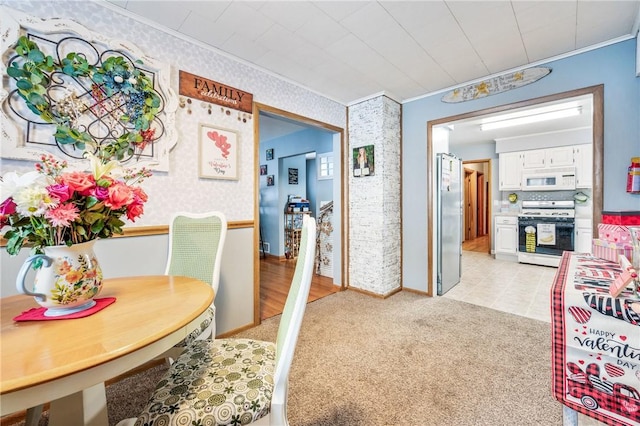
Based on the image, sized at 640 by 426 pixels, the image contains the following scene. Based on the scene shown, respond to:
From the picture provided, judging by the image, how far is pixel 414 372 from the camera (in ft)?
6.01

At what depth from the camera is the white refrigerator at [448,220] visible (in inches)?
131

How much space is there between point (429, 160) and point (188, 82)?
9.10 ft

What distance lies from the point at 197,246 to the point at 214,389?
1037 mm

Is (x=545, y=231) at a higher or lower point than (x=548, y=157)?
lower

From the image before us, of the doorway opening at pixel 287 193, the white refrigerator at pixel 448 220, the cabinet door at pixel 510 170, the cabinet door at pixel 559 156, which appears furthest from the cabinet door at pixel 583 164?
the doorway opening at pixel 287 193

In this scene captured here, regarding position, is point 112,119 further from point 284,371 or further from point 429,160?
point 429,160

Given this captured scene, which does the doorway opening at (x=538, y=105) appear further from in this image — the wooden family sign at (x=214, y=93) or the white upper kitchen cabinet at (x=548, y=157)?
the white upper kitchen cabinet at (x=548, y=157)

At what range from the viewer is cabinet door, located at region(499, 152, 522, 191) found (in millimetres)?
5395

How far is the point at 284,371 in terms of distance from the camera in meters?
0.90

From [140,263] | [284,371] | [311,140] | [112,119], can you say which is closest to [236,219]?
[140,263]

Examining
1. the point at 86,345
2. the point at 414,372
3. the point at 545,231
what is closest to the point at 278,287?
the point at 414,372

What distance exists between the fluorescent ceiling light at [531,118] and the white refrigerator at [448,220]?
4.17ft

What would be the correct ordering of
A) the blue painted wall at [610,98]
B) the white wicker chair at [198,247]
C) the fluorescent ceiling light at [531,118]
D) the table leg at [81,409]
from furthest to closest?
the fluorescent ceiling light at [531,118] < the blue painted wall at [610,98] < the white wicker chair at [198,247] < the table leg at [81,409]

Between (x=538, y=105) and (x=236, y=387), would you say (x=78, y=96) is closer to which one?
(x=236, y=387)
